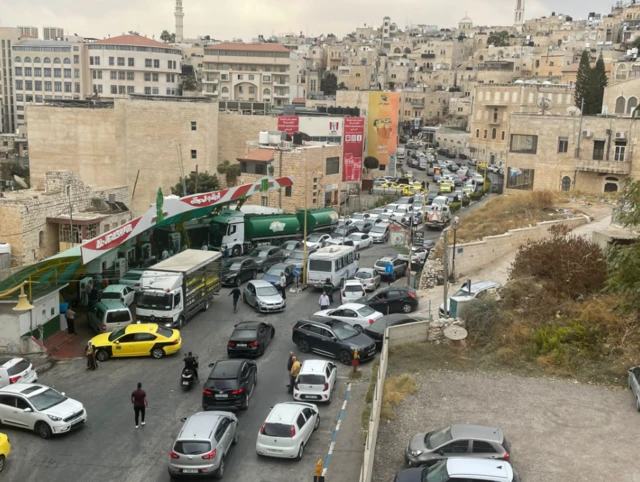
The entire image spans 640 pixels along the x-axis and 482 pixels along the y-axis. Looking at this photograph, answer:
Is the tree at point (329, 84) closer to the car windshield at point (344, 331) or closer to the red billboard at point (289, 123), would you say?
the red billboard at point (289, 123)

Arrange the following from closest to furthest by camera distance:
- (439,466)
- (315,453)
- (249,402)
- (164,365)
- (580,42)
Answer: (439,466)
(315,453)
(249,402)
(164,365)
(580,42)

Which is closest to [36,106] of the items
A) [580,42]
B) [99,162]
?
[99,162]

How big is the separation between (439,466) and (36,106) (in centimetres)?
6305

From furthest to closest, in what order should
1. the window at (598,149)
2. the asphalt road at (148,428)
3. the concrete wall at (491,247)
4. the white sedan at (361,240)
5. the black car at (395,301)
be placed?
1. the window at (598,149)
2. the white sedan at (361,240)
3. the concrete wall at (491,247)
4. the black car at (395,301)
5. the asphalt road at (148,428)

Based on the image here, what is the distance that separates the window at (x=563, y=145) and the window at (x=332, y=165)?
18523 mm

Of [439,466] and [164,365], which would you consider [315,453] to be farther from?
[164,365]

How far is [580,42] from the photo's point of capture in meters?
158

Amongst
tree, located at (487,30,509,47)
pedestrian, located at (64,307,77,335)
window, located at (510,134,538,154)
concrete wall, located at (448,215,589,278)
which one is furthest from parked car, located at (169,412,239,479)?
tree, located at (487,30,509,47)

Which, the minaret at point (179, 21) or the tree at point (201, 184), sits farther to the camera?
the minaret at point (179, 21)

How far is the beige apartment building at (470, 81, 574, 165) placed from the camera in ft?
298

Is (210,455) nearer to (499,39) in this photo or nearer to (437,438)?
(437,438)

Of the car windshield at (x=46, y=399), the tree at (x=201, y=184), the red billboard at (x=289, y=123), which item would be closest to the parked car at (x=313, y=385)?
the car windshield at (x=46, y=399)

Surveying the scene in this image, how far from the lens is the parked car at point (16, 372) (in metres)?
19.6

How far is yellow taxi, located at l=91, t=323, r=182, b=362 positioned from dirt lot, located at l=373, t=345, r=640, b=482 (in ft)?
24.2
